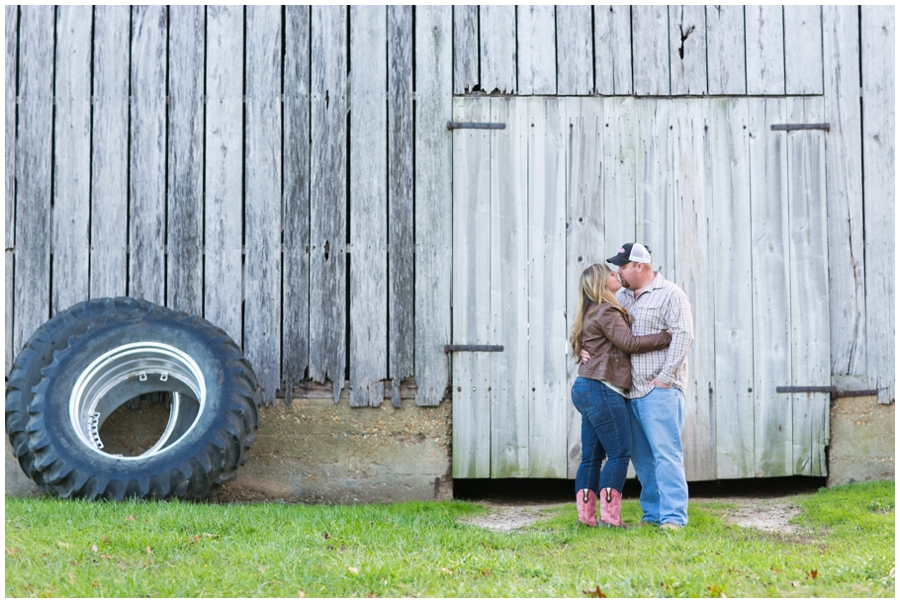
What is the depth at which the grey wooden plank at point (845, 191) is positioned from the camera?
6152 mm

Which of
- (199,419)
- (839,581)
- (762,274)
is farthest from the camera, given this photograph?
(762,274)

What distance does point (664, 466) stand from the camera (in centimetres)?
463

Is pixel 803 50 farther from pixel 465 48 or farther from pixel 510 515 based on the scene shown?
pixel 510 515

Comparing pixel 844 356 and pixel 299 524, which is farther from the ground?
pixel 844 356

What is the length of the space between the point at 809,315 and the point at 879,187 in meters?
1.04

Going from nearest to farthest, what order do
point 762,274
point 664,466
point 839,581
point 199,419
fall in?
1. point 839,581
2. point 664,466
3. point 199,419
4. point 762,274

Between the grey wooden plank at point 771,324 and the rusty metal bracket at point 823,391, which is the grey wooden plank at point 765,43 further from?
the rusty metal bracket at point 823,391

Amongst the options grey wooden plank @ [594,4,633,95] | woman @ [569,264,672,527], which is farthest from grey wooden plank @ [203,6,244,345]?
woman @ [569,264,672,527]

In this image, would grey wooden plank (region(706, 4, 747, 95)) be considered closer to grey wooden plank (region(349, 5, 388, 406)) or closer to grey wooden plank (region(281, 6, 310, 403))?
grey wooden plank (region(349, 5, 388, 406))

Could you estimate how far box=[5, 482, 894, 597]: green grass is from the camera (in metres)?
3.56

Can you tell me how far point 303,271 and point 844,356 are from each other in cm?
386

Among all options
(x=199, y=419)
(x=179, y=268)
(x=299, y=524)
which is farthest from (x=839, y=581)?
(x=179, y=268)

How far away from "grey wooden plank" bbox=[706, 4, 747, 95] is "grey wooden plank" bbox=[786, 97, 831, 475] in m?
0.79

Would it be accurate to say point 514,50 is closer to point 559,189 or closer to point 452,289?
point 559,189
